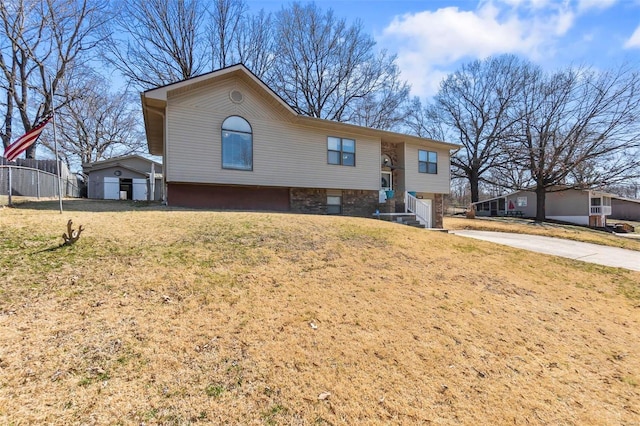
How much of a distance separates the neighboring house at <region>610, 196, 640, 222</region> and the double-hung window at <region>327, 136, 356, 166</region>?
40.0 meters

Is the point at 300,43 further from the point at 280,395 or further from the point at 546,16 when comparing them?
the point at 280,395

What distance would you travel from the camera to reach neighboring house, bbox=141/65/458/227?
11172 millimetres

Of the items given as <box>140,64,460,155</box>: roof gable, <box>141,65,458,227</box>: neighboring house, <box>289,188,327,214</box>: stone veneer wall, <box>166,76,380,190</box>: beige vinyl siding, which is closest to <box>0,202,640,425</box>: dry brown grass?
<box>166,76,380,190</box>: beige vinyl siding

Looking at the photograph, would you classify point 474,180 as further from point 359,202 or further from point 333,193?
point 333,193

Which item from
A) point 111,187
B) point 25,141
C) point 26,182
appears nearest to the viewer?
point 25,141

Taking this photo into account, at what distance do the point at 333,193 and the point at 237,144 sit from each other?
5.11 meters

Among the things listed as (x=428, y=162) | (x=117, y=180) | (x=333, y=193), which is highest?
(x=428, y=162)

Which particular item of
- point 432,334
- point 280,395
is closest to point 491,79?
point 432,334

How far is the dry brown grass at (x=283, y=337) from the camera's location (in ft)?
8.84

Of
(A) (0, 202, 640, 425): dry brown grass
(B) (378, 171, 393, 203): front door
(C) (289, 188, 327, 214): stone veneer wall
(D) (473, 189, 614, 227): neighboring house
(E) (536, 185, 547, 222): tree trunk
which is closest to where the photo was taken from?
(A) (0, 202, 640, 425): dry brown grass

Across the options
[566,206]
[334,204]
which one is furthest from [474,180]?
[334,204]

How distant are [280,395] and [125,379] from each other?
1.39m

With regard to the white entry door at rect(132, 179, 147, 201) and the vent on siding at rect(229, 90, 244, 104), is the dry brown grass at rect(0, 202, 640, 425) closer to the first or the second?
the vent on siding at rect(229, 90, 244, 104)

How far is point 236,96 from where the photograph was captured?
1202cm
